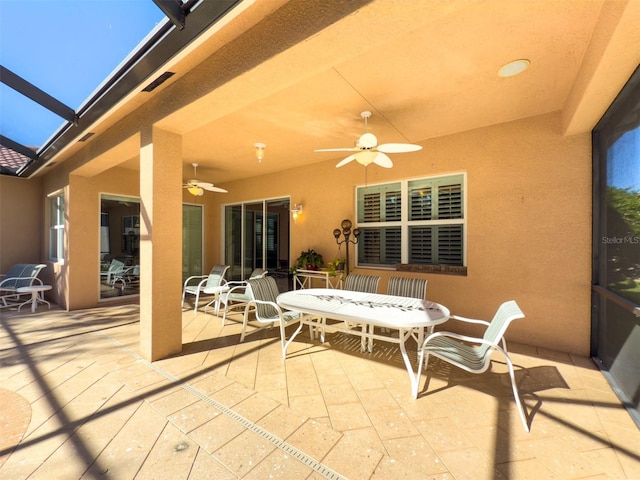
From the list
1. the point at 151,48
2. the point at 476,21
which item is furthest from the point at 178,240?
the point at 476,21

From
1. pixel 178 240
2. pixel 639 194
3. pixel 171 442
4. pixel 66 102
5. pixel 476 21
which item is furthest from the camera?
pixel 66 102

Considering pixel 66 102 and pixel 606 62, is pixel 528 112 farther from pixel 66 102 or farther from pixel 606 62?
pixel 66 102

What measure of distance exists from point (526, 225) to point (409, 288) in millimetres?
1618

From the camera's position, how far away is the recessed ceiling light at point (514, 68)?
7.44 feet

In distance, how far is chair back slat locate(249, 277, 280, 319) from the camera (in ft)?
10.9

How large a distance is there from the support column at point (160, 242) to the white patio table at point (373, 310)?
1.22 m

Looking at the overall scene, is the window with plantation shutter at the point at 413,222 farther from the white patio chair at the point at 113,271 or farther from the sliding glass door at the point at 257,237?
the white patio chair at the point at 113,271

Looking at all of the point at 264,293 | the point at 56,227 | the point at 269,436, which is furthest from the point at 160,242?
the point at 56,227

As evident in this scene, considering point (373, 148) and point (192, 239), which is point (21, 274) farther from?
point (373, 148)

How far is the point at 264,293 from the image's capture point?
11.5ft

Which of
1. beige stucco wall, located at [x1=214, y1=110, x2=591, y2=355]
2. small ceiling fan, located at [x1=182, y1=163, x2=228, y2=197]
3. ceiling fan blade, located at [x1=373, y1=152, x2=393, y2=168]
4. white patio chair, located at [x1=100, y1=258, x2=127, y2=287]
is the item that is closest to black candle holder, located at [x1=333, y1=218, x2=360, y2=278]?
beige stucco wall, located at [x1=214, y1=110, x2=591, y2=355]

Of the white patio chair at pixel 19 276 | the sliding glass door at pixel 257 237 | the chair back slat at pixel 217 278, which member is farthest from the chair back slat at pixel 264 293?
the white patio chair at pixel 19 276

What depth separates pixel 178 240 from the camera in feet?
9.95

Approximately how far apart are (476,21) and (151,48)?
2.43 m
